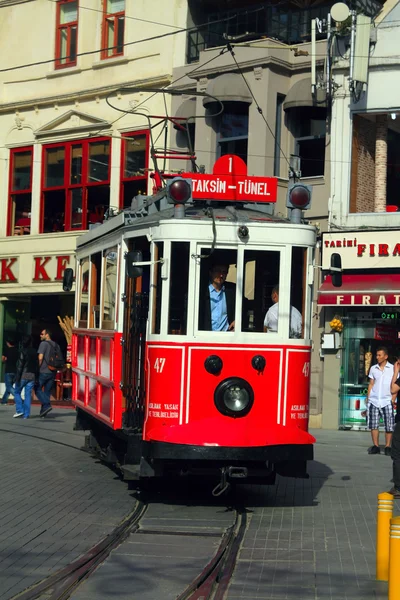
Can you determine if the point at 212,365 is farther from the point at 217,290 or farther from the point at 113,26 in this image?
the point at 113,26

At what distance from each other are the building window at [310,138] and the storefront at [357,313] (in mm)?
1699

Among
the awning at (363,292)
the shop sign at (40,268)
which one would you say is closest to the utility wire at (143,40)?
the shop sign at (40,268)

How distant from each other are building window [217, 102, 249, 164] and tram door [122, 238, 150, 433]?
1258cm

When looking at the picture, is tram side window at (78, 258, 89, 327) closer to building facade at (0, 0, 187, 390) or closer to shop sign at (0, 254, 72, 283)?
building facade at (0, 0, 187, 390)

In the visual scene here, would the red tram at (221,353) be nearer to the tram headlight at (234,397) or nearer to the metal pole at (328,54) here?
the tram headlight at (234,397)

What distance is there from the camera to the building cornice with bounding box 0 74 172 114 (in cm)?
2609

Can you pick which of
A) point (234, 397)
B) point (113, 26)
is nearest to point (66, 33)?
point (113, 26)

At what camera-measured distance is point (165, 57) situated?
85.8 feet

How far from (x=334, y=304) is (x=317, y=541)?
12786 mm

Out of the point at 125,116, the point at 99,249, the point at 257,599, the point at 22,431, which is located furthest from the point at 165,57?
the point at 257,599

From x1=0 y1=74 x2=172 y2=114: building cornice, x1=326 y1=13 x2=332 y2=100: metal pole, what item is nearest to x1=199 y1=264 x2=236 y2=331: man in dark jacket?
x1=326 y1=13 x2=332 y2=100: metal pole

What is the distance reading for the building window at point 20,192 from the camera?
97.1 ft

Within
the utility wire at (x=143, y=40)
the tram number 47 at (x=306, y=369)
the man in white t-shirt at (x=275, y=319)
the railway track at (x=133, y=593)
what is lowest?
the railway track at (x=133, y=593)

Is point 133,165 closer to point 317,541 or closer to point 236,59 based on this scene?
point 236,59
